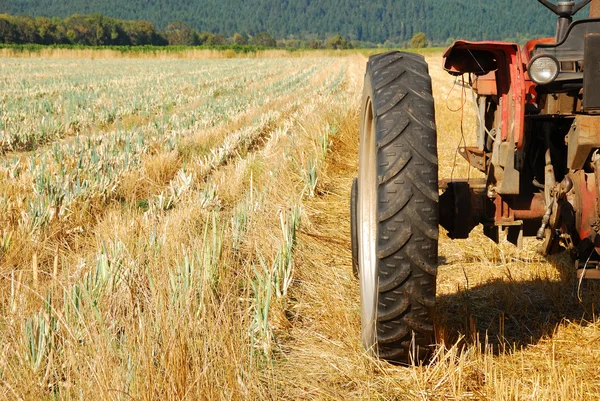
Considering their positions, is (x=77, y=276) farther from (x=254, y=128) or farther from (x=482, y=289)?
(x=254, y=128)

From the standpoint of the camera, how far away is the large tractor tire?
1.91 metres

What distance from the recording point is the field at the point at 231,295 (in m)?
1.93

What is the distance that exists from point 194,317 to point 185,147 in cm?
440

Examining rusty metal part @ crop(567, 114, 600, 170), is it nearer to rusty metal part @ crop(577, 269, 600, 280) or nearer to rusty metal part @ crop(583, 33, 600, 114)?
rusty metal part @ crop(583, 33, 600, 114)

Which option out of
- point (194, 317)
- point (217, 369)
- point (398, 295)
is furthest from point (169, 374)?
point (398, 295)

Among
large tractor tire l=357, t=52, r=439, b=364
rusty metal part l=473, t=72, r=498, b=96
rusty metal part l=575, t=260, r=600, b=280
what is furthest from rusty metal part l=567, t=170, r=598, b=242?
rusty metal part l=473, t=72, r=498, b=96

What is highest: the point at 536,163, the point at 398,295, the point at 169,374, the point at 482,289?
the point at 536,163

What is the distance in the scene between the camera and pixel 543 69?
2.10 metres

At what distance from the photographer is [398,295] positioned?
6.35 ft

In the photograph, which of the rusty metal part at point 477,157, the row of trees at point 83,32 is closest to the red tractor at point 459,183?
the rusty metal part at point 477,157

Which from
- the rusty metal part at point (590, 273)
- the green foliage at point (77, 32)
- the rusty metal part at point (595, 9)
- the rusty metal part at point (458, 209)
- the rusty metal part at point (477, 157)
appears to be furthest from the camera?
the green foliage at point (77, 32)

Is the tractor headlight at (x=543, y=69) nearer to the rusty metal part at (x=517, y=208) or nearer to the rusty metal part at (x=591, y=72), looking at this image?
the rusty metal part at (x=591, y=72)

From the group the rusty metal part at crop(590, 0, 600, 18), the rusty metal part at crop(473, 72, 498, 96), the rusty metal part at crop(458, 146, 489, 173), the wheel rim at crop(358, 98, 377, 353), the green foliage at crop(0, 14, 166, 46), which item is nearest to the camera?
the wheel rim at crop(358, 98, 377, 353)

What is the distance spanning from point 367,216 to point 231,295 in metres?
0.64
